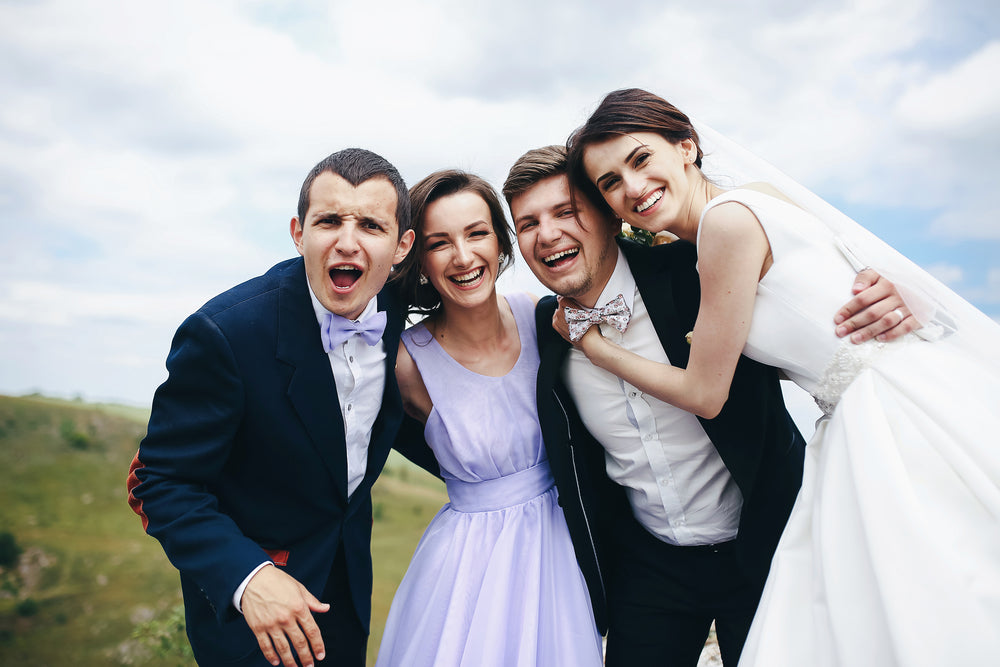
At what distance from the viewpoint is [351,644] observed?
2586 millimetres

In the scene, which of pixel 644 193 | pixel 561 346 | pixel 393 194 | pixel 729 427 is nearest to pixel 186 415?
pixel 393 194

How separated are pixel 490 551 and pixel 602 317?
3.74 ft

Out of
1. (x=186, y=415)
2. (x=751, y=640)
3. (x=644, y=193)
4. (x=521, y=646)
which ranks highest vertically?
(x=644, y=193)

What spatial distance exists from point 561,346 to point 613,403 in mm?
351

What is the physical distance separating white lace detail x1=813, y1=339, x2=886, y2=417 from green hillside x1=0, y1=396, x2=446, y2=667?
4483 millimetres

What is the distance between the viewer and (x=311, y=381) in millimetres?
2287

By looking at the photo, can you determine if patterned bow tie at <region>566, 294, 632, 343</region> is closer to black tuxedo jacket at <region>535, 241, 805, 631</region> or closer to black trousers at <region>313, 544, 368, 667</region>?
black tuxedo jacket at <region>535, 241, 805, 631</region>

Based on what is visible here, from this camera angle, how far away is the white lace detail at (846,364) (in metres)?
2.01

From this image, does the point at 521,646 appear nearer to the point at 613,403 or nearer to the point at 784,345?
the point at 613,403

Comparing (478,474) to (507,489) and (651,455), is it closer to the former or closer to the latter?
(507,489)

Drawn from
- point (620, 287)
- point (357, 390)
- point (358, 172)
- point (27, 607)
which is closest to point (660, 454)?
point (620, 287)

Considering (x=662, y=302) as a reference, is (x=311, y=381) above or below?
below

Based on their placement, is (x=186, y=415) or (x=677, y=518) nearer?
(x=186, y=415)

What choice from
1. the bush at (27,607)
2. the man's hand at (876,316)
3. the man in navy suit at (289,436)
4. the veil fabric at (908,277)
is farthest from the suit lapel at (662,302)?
the bush at (27,607)
